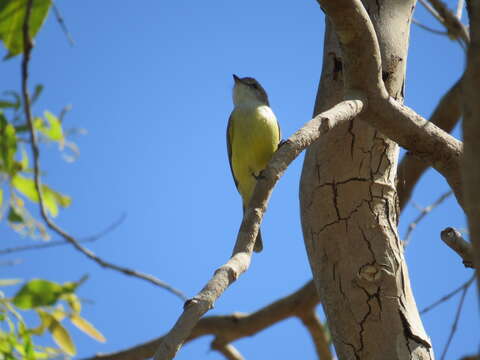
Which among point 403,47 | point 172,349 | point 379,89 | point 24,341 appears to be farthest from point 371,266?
point 172,349

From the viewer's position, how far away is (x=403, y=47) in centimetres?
324

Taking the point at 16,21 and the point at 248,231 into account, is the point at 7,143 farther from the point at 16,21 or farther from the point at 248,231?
the point at 248,231

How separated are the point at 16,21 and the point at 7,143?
0.74 m

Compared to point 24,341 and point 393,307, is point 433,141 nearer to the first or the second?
point 393,307

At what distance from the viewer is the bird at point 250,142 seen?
5.51 m

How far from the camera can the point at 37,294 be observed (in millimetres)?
2842

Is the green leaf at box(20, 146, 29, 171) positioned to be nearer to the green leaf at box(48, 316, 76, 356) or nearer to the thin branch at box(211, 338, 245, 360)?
the green leaf at box(48, 316, 76, 356)

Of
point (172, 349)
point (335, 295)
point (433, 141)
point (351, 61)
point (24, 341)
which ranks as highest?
point (351, 61)

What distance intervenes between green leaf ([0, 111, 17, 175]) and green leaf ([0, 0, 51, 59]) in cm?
66

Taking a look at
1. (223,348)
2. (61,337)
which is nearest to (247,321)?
(223,348)

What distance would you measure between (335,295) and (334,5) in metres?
1.37

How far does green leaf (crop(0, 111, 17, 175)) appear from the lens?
2.87 meters

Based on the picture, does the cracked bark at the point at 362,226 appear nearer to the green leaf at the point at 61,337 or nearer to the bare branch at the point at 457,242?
the bare branch at the point at 457,242

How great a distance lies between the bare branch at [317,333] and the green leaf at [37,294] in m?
2.96
